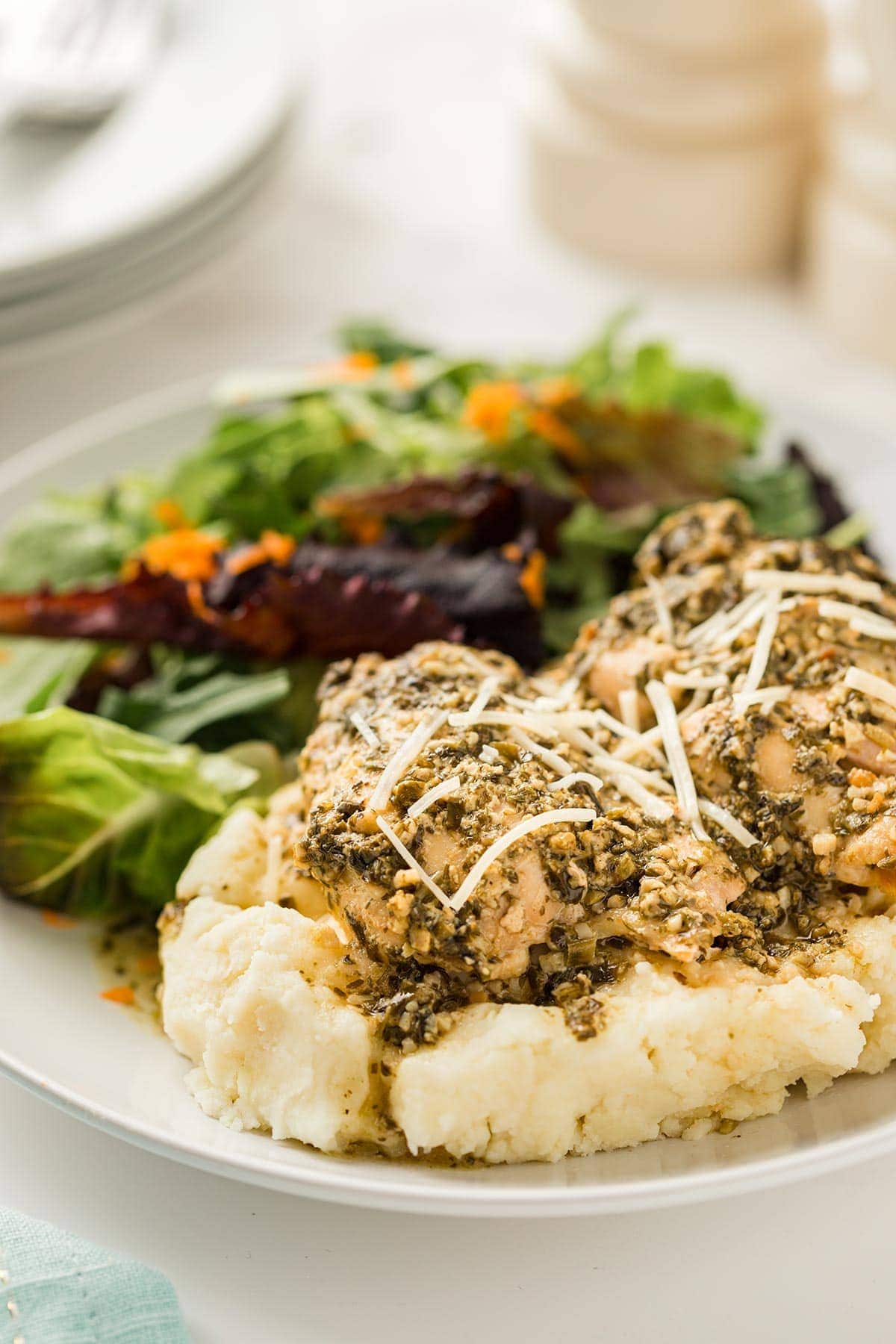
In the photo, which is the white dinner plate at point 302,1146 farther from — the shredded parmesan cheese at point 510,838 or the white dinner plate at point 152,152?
the white dinner plate at point 152,152

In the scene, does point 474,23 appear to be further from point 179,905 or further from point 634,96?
point 179,905

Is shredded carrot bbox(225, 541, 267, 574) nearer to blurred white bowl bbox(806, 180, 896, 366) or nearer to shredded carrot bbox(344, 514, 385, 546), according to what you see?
shredded carrot bbox(344, 514, 385, 546)

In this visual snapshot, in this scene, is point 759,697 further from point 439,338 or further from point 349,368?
point 439,338

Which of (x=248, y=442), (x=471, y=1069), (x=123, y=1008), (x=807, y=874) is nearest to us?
(x=471, y=1069)

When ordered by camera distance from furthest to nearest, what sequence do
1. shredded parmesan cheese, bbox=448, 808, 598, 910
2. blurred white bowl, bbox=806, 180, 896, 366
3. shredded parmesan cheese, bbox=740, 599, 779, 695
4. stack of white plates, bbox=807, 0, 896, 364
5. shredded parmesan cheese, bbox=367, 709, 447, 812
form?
1. blurred white bowl, bbox=806, 180, 896, 366
2. stack of white plates, bbox=807, 0, 896, 364
3. shredded parmesan cheese, bbox=740, 599, 779, 695
4. shredded parmesan cheese, bbox=367, 709, 447, 812
5. shredded parmesan cheese, bbox=448, 808, 598, 910

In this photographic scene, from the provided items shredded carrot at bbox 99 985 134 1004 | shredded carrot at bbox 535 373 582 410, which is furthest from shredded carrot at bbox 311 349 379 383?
shredded carrot at bbox 99 985 134 1004

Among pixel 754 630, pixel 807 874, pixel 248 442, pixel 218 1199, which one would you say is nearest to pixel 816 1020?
pixel 807 874

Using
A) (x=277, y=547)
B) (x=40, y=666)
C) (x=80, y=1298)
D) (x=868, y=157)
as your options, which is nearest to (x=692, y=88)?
(x=868, y=157)
